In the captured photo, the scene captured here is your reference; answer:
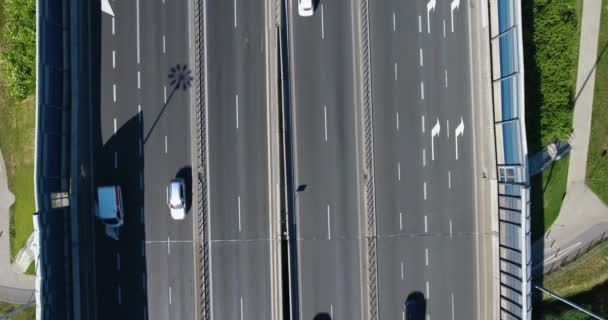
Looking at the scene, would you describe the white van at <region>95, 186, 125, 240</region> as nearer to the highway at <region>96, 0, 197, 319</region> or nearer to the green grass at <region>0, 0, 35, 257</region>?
the highway at <region>96, 0, 197, 319</region>

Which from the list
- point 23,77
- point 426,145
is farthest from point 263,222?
point 23,77

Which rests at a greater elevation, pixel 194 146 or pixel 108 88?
pixel 108 88

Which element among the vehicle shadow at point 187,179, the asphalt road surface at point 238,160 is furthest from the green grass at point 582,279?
the vehicle shadow at point 187,179

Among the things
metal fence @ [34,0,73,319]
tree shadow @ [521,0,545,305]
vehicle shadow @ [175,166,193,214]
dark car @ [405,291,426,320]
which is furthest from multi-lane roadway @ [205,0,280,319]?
tree shadow @ [521,0,545,305]

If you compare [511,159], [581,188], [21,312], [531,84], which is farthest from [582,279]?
[21,312]

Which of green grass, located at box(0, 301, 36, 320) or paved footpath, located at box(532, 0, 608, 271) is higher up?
paved footpath, located at box(532, 0, 608, 271)

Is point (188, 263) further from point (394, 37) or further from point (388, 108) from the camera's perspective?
point (394, 37)

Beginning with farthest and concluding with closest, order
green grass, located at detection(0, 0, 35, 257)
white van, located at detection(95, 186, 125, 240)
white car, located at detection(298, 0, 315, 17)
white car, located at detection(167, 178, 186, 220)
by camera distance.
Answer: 1. green grass, located at detection(0, 0, 35, 257)
2. white car, located at detection(298, 0, 315, 17)
3. white van, located at detection(95, 186, 125, 240)
4. white car, located at detection(167, 178, 186, 220)
